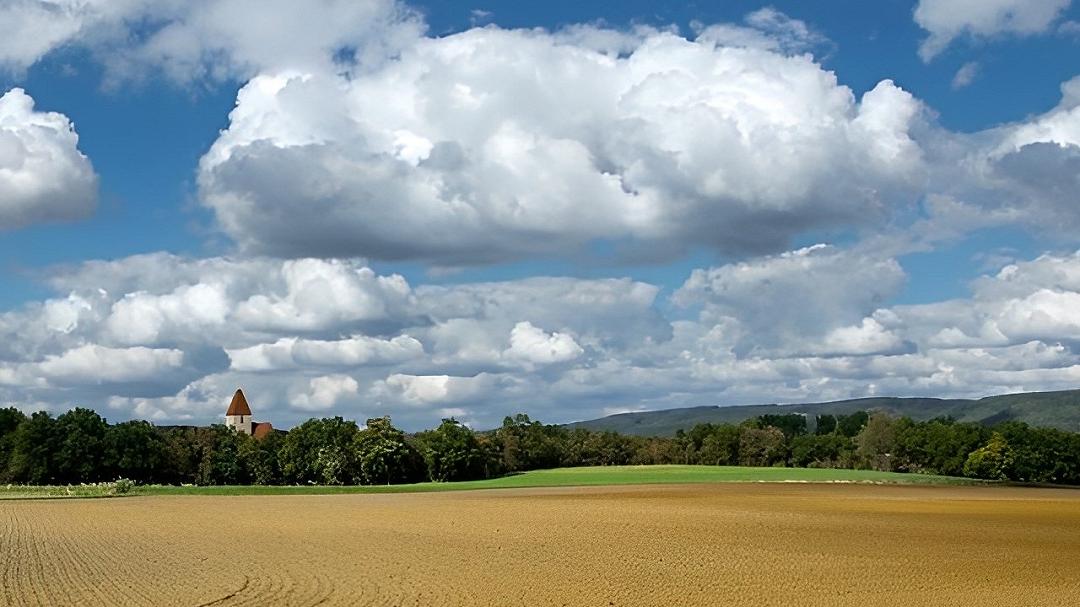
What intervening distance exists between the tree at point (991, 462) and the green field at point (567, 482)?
11474 millimetres

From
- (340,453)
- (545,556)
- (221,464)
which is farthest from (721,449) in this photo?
(545,556)

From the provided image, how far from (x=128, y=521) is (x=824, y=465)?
142 metres

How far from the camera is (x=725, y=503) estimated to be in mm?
76812

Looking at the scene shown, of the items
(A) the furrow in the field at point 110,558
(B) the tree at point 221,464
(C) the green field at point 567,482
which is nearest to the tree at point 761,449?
(C) the green field at point 567,482

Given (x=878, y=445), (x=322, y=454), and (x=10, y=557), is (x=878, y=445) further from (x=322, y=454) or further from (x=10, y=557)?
(x=10, y=557)

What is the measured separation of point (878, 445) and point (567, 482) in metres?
74.1

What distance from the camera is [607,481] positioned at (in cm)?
12612

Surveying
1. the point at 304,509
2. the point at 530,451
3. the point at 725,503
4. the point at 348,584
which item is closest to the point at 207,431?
the point at 530,451

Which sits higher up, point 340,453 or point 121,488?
point 340,453

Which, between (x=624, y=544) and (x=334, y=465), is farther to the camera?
(x=334, y=465)

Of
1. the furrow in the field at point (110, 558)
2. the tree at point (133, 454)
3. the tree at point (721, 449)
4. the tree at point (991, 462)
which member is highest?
the tree at point (133, 454)

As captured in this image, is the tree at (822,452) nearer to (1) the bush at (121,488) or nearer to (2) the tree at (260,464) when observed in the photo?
(2) the tree at (260,464)

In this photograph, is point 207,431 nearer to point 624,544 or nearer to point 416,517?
point 416,517

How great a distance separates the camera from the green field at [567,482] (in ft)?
348
